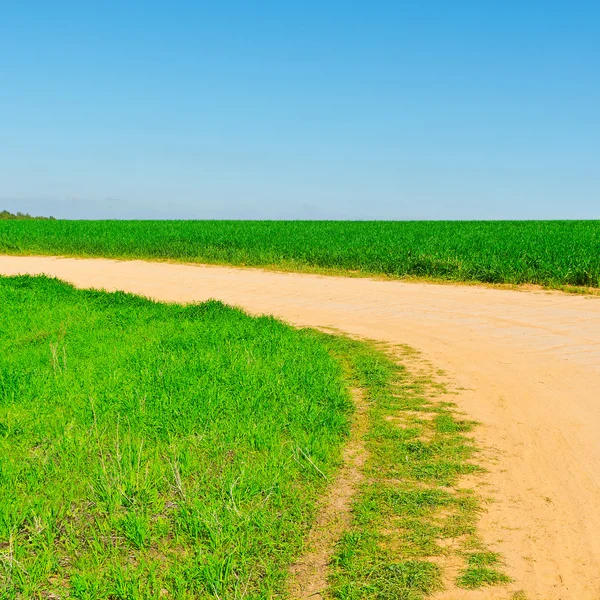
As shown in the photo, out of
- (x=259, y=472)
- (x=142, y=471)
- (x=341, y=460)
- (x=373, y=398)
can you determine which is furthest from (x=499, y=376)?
(x=142, y=471)

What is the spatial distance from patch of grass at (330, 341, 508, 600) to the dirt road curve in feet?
0.63

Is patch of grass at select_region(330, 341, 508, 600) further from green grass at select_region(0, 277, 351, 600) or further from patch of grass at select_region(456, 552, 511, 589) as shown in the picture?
green grass at select_region(0, 277, 351, 600)

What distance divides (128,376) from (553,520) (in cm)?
431

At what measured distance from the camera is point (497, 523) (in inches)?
169

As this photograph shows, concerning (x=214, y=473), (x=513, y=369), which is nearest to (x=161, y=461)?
(x=214, y=473)

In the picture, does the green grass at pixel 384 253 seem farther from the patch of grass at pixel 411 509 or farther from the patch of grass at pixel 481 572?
the patch of grass at pixel 481 572

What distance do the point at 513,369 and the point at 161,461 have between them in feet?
16.8

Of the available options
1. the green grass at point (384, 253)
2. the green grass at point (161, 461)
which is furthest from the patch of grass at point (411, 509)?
the green grass at point (384, 253)

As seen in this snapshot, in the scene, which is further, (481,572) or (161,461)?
(161,461)

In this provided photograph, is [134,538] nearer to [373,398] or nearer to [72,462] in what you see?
[72,462]

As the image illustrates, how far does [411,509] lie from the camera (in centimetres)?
440

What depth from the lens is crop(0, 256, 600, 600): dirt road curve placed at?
13.4ft

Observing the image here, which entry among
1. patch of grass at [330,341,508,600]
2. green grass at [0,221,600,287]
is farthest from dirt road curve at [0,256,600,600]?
green grass at [0,221,600,287]

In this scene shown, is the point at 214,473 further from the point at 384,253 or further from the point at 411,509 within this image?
the point at 384,253
